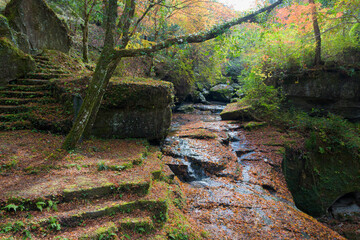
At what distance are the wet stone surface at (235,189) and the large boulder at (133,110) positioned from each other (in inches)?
46.1

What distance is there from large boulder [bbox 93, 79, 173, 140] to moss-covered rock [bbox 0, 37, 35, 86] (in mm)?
3960

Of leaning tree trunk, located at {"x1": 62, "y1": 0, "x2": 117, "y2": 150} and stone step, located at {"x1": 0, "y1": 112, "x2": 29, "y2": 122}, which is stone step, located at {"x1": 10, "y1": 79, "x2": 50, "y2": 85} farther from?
leaning tree trunk, located at {"x1": 62, "y1": 0, "x2": 117, "y2": 150}

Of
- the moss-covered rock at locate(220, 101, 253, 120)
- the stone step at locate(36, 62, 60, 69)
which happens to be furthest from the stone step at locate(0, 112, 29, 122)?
the moss-covered rock at locate(220, 101, 253, 120)

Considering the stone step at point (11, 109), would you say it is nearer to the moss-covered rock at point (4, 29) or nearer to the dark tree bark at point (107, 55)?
the dark tree bark at point (107, 55)

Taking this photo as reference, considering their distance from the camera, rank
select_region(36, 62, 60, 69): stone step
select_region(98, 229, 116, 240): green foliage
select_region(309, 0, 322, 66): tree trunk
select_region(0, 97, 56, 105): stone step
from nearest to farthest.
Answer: select_region(98, 229, 116, 240): green foliage
select_region(0, 97, 56, 105): stone step
select_region(36, 62, 60, 69): stone step
select_region(309, 0, 322, 66): tree trunk

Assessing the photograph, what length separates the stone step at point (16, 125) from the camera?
560 cm

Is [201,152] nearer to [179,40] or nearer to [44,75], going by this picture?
[179,40]

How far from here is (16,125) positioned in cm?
576

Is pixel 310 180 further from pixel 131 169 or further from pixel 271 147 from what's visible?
pixel 131 169

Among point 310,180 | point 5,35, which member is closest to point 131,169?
point 310,180

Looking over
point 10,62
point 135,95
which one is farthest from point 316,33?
point 10,62

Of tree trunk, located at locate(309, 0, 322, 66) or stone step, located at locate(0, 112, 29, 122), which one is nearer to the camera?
stone step, located at locate(0, 112, 29, 122)

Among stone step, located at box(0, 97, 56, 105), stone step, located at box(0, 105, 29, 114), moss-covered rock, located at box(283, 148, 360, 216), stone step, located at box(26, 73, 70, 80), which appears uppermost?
stone step, located at box(26, 73, 70, 80)

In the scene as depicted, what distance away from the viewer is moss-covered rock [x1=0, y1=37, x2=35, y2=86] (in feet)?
21.6
